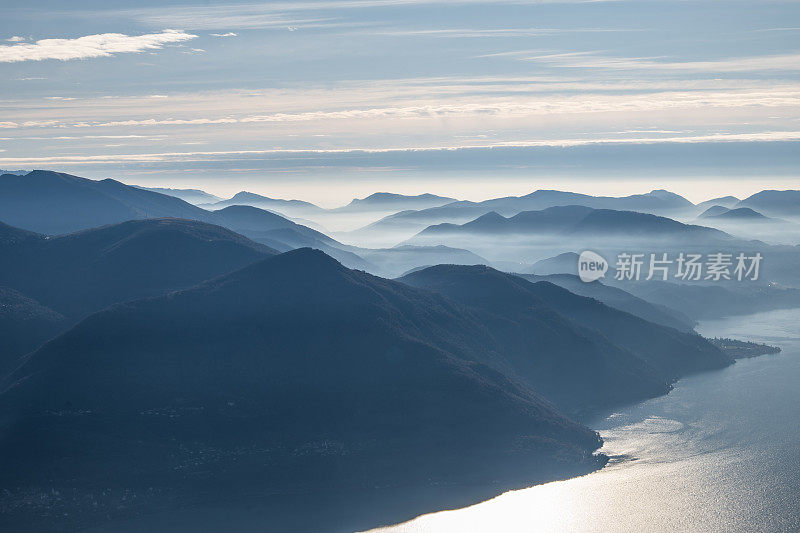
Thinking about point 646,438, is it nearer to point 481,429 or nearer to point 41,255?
point 481,429

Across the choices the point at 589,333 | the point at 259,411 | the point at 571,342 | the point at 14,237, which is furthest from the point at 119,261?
the point at 589,333

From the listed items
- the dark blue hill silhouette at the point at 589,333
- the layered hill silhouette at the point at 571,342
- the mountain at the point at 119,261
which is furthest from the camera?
the mountain at the point at 119,261

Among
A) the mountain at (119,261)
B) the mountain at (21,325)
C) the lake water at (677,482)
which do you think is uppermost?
the mountain at (119,261)

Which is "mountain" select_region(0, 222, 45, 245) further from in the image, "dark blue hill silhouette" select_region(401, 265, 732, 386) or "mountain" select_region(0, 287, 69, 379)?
"dark blue hill silhouette" select_region(401, 265, 732, 386)

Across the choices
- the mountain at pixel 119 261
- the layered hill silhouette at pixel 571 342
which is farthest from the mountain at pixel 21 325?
the layered hill silhouette at pixel 571 342

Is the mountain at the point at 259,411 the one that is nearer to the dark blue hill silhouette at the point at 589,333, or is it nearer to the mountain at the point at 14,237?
the dark blue hill silhouette at the point at 589,333
